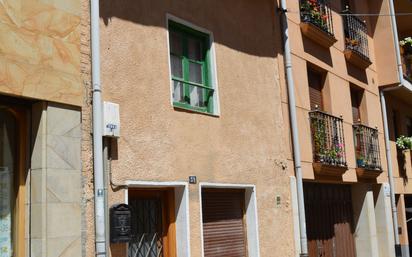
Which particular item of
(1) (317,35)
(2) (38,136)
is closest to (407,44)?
(1) (317,35)

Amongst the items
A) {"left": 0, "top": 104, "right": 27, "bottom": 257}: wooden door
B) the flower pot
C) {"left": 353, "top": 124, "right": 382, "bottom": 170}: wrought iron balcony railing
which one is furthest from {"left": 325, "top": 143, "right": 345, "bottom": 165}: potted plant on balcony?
{"left": 0, "top": 104, "right": 27, "bottom": 257}: wooden door

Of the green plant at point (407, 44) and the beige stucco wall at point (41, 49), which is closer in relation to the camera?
the beige stucco wall at point (41, 49)

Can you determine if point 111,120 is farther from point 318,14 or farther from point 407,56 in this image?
point 407,56

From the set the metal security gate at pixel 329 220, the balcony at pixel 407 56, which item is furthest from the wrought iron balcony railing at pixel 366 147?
the balcony at pixel 407 56

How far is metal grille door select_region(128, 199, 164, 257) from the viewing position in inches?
293

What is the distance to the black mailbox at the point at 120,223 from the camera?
6.63 m

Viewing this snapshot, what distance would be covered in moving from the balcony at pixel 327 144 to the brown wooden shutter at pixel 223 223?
265cm

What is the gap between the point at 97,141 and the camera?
21.6ft

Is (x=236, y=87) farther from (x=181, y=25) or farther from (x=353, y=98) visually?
(x=353, y=98)

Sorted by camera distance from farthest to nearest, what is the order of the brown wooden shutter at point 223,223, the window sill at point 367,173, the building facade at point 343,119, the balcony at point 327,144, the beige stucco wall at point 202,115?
the window sill at point 367,173 → the building facade at point 343,119 → the balcony at point 327,144 → the brown wooden shutter at point 223,223 → the beige stucco wall at point 202,115

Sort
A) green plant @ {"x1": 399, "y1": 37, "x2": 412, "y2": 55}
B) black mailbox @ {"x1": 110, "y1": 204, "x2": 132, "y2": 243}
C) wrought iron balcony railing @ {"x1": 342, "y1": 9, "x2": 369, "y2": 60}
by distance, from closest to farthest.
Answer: black mailbox @ {"x1": 110, "y1": 204, "x2": 132, "y2": 243} < wrought iron balcony railing @ {"x1": 342, "y1": 9, "x2": 369, "y2": 60} < green plant @ {"x1": 399, "y1": 37, "x2": 412, "y2": 55}

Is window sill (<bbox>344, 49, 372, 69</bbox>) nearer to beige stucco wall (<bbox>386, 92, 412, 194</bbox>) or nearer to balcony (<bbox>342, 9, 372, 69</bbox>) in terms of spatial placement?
balcony (<bbox>342, 9, 372, 69</bbox>)

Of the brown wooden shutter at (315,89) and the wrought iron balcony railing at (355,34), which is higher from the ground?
the wrought iron balcony railing at (355,34)

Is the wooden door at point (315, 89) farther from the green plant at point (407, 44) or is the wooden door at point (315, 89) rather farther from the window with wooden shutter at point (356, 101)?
the green plant at point (407, 44)
